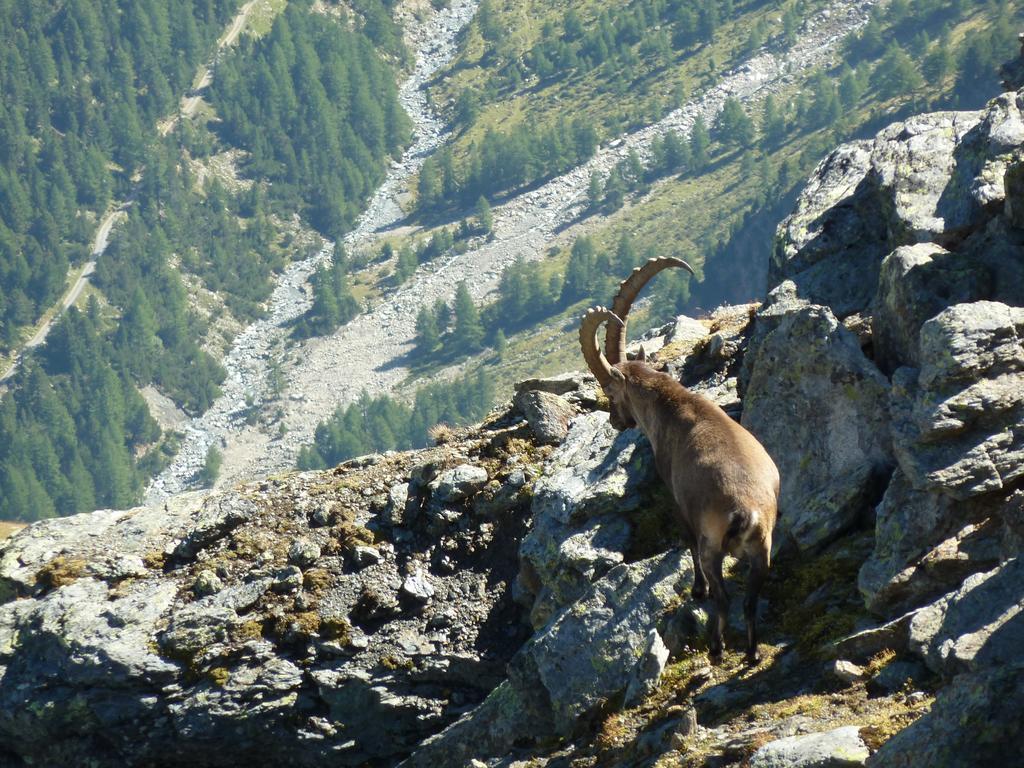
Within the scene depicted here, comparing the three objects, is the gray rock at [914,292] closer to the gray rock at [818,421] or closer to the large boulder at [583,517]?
the gray rock at [818,421]

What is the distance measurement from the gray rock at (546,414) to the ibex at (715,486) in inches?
189

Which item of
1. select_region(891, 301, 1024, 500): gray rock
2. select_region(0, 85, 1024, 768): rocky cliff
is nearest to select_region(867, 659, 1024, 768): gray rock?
select_region(0, 85, 1024, 768): rocky cliff

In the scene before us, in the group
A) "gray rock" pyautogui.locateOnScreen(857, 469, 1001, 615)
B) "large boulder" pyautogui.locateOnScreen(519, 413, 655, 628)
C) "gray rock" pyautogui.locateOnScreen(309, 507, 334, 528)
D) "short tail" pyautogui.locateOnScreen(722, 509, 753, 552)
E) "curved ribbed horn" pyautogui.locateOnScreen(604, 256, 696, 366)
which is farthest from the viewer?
"gray rock" pyautogui.locateOnScreen(309, 507, 334, 528)

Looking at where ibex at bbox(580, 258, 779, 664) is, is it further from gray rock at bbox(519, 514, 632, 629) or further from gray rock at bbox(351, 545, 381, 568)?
gray rock at bbox(351, 545, 381, 568)

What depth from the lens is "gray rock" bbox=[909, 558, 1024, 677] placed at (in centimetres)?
1305

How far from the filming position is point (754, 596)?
16.0m

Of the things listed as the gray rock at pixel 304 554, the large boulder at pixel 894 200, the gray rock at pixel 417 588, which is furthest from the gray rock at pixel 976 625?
the gray rock at pixel 304 554

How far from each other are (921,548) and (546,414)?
9820mm

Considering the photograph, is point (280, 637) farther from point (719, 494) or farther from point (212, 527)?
point (719, 494)

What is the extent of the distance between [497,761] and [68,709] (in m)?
8.18

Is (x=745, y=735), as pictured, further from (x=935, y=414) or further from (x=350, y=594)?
(x=350, y=594)

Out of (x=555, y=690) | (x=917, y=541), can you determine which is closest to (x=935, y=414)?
(x=917, y=541)

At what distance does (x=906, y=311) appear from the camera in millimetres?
→ 18766

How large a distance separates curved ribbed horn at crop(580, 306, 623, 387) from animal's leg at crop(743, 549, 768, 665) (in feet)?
19.9
